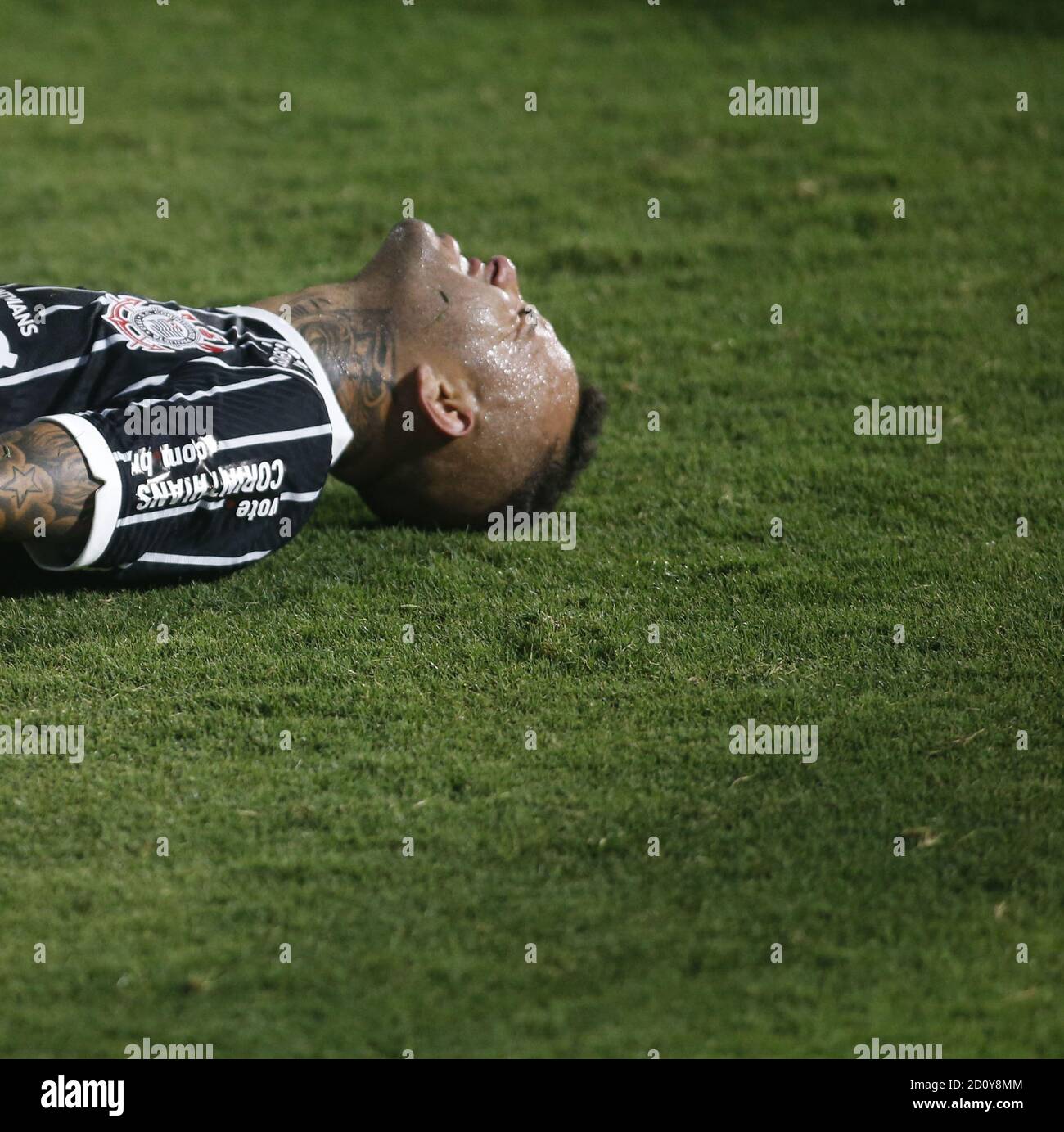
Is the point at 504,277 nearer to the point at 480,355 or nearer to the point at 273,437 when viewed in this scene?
the point at 480,355

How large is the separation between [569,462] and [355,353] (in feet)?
2.81

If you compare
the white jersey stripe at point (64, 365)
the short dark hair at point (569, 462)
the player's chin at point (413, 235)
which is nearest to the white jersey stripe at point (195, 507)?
the white jersey stripe at point (64, 365)

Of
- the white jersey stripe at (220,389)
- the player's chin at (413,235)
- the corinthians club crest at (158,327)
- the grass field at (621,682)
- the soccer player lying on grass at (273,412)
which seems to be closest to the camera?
the grass field at (621,682)

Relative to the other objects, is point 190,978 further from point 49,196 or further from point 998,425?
point 49,196

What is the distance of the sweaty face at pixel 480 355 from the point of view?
5.01 m

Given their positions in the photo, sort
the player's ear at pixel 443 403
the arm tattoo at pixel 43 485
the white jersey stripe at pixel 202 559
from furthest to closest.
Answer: the player's ear at pixel 443 403
the white jersey stripe at pixel 202 559
the arm tattoo at pixel 43 485

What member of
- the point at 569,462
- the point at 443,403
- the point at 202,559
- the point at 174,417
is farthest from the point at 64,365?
the point at 569,462

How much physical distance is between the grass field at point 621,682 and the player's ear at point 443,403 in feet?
1.50

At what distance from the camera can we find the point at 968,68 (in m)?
10.3

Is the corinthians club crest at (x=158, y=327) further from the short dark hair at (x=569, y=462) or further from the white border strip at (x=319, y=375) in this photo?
the short dark hair at (x=569, y=462)

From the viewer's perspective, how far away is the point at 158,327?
4828mm

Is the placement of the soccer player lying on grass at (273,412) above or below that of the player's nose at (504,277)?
below

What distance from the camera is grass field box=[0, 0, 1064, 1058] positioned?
3.28 metres

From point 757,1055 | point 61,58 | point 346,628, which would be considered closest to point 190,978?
point 757,1055
